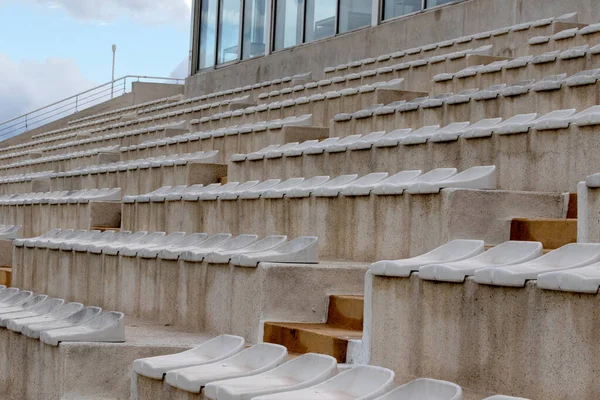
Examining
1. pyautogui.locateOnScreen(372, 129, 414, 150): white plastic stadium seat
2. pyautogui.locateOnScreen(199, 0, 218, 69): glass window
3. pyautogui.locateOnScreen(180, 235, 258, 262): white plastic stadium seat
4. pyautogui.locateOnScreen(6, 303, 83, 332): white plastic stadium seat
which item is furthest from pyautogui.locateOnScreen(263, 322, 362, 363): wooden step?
pyautogui.locateOnScreen(199, 0, 218, 69): glass window

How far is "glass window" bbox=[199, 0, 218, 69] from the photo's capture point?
51.4 feet

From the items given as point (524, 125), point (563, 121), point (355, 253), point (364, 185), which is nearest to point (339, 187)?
point (364, 185)

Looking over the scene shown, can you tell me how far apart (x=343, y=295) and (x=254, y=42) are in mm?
10772

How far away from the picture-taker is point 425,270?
2967 millimetres

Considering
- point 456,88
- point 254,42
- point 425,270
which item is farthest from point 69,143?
point 425,270

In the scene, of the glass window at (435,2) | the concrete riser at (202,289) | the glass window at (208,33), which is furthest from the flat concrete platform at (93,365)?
the glass window at (208,33)

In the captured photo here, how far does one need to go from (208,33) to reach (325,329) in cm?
1270

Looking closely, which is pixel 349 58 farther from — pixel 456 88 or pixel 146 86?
pixel 146 86

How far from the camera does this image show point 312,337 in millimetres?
3629

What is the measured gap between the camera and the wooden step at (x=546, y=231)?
145 inches

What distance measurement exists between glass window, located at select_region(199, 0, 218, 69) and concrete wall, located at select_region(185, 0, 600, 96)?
78 cm

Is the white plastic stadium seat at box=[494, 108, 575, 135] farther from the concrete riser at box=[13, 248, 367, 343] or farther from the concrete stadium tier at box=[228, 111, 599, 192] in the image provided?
the concrete riser at box=[13, 248, 367, 343]

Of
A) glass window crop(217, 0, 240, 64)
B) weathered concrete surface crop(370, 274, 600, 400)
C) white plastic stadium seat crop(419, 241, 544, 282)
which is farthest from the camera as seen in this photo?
glass window crop(217, 0, 240, 64)

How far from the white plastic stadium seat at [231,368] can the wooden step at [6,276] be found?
4.15 metres
